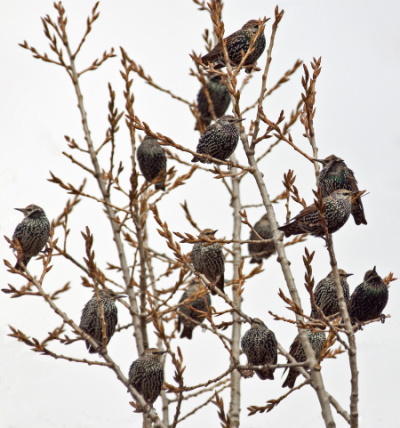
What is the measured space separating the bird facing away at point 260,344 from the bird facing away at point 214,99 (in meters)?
2.87

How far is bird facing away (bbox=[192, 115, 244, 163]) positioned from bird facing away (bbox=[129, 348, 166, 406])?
1.33 meters

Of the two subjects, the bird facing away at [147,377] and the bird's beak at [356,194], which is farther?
the bird facing away at [147,377]

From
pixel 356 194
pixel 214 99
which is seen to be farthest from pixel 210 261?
pixel 214 99

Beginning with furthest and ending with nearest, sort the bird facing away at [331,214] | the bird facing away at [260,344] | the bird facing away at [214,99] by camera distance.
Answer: the bird facing away at [214,99] → the bird facing away at [260,344] → the bird facing away at [331,214]

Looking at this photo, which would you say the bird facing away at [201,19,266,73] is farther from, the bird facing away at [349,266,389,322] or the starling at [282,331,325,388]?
the starling at [282,331,325,388]

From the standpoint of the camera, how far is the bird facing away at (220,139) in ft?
14.4

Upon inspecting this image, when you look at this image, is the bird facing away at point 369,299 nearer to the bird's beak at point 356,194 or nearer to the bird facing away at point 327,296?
the bird facing away at point 327,296


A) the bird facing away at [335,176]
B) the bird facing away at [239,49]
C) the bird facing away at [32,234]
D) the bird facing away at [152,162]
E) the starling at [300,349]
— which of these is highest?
the bird facing away at [152,162]

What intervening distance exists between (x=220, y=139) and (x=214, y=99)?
8.17 ft

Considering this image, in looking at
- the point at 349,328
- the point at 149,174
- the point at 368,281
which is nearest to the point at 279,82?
the point at 149,174

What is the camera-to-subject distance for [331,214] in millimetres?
3654

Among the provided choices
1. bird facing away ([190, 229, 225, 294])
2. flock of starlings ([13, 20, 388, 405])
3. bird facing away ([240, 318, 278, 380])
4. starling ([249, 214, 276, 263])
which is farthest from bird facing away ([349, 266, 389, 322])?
starling ([249, 214, 276, 263])

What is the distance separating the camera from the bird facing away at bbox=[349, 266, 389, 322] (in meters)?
4.16

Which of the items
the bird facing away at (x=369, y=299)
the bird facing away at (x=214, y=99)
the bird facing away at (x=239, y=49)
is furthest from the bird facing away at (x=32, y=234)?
the bird facing away at (x=214, y=99)
